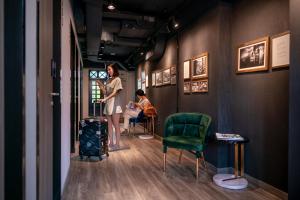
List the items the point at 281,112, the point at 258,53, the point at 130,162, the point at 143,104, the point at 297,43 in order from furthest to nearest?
the point at 143,104 → the point at 130,162 → the point at 258,53 → the point at 281,112 → the point at 297,43

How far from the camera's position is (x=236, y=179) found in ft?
10.2

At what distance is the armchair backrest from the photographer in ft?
11.7

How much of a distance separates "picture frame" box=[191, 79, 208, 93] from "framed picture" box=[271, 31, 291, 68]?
1314 mm

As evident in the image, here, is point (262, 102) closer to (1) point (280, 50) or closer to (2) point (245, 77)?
(2) point (245, 77)

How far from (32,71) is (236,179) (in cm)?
278

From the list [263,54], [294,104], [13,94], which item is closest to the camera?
[13,94]

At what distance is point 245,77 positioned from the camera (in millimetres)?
3219

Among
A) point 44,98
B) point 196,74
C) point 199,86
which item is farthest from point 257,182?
point 44,98

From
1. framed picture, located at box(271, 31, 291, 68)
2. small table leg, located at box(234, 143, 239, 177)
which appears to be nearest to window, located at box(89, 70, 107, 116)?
small table leg, located at box(234, 143, 239, 177)

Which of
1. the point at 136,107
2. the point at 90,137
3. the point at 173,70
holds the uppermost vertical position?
the point at 173,70

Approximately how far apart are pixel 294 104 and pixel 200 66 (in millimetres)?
2092

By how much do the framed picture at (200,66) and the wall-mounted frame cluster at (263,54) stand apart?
26.1 inches

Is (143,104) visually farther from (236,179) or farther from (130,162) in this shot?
(236,179)

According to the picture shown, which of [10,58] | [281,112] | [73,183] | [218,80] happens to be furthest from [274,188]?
[10,58]
